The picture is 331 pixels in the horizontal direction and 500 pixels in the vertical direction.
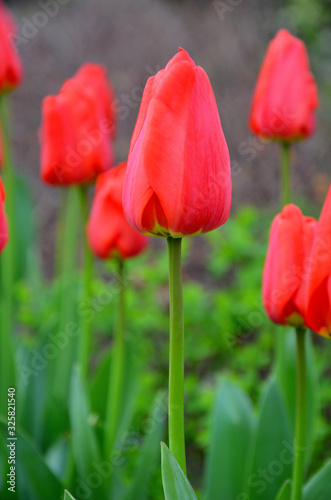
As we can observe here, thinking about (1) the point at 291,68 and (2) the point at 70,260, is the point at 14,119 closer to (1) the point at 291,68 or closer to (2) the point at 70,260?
(2) the point at 70,260

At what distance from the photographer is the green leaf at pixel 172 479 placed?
2.16ft

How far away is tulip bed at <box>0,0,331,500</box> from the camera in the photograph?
2.13 ft

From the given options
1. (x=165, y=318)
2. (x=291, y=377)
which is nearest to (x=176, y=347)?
(x=291, y=377)

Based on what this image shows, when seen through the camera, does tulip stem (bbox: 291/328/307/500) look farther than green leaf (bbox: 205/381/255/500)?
No

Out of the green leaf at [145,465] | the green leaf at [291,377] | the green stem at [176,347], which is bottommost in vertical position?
the green leaf at [145,465]

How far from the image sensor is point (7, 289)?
1474mm

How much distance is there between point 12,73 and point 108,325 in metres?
1.04

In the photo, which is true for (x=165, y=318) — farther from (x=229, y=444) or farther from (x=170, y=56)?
(x=170, y=56)

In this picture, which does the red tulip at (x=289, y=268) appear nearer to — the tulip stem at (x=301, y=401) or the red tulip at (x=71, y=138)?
the tulip stem at (x=301, y=401)

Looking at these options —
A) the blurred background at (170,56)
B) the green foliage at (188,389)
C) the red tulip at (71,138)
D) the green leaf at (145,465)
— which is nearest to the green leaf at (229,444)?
the green foliage at (188,389)

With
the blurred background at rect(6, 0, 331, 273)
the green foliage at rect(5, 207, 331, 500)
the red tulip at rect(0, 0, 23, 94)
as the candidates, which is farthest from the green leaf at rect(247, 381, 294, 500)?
the blurred background at rect(6, 0, 331, 273)

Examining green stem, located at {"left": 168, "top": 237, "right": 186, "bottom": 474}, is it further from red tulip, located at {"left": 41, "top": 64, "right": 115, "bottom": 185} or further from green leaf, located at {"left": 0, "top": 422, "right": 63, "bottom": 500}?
red tulip, located at {"left": 41, "top": 64, "right": 115, "bottom": 185}

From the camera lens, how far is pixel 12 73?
1.43m

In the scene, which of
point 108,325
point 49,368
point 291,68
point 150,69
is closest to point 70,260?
point 49,368
